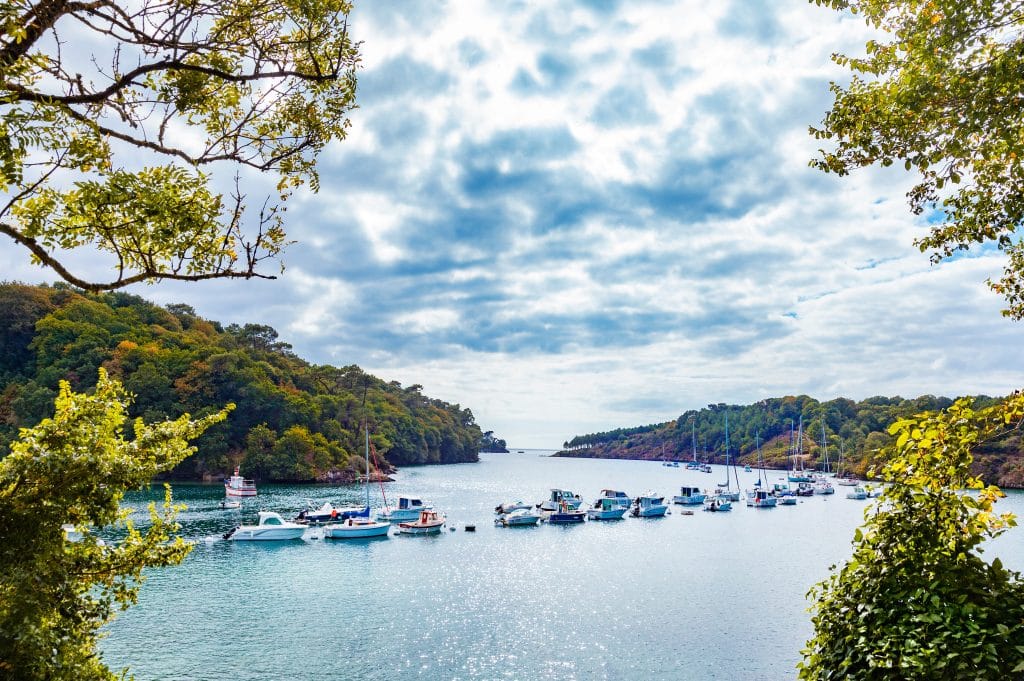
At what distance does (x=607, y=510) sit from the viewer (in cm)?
6019

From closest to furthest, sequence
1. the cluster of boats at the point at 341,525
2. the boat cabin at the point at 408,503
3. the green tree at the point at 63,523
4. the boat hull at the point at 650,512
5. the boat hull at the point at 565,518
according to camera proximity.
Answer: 1. the green tree at the point at 63,523
2. the cluster of boats at the point at 341,525
3. the boat hull at the point at 565,518
4. the boat cabin at the point at 408,503
5. the boat hull at the point at 650,512

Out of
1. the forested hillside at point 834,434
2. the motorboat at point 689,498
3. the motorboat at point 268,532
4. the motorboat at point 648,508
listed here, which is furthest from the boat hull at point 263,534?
the forested hillside at point 834,434

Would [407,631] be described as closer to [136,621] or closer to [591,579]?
[136,621]

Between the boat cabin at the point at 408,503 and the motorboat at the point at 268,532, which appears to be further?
the boat cabin at the point at 408,503

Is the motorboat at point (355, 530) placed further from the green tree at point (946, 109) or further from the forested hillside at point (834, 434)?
the forested hillside at point (834, 434)

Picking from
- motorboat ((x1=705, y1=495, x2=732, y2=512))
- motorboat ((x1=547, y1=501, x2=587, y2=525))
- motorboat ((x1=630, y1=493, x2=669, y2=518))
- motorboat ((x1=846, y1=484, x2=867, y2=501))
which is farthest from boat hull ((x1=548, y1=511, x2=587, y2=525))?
motorboat ((x1=846, y1=484, x2=867, y2=501))

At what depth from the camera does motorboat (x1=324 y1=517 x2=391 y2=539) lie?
145 ft

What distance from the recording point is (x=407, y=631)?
76.7ft

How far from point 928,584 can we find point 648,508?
5931 cm

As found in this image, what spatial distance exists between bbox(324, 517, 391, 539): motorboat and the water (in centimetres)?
106

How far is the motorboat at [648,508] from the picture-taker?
202ft

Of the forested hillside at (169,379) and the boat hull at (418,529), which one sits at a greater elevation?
the forested hillside at (169,379)

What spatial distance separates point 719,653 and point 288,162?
2218cm

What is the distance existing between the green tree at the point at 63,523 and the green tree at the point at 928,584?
8132 mm
